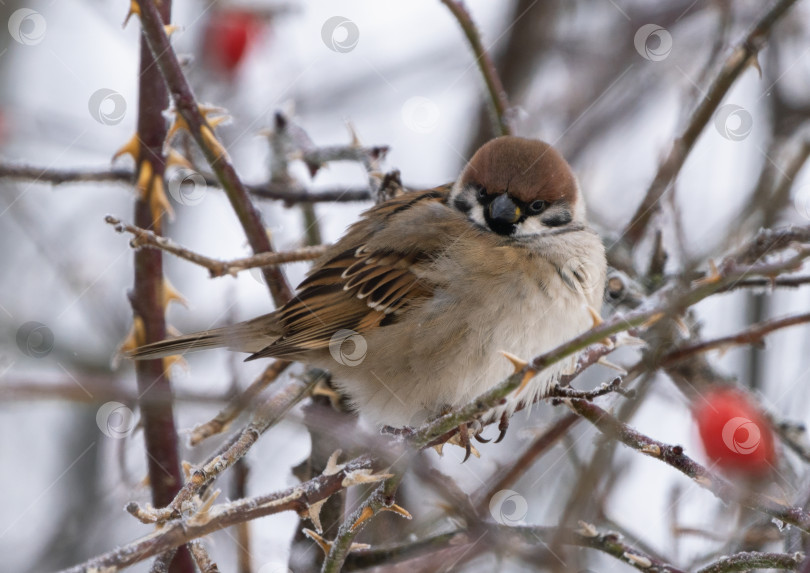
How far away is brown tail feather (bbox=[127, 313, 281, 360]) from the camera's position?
2666 millimetres

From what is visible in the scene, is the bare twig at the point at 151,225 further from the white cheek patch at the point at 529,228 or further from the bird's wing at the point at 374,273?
the white cheek patch at the point at 529,228

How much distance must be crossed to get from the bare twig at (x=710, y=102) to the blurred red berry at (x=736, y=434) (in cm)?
75

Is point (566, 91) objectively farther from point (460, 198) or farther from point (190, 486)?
point (190, 486)

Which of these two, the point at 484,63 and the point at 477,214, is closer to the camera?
the point at 484,63

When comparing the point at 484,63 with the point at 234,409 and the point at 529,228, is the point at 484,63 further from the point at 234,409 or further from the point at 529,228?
the point at 234,409

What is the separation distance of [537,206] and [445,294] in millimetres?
527

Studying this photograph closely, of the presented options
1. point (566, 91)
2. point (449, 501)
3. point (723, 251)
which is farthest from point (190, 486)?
point (566, 91)

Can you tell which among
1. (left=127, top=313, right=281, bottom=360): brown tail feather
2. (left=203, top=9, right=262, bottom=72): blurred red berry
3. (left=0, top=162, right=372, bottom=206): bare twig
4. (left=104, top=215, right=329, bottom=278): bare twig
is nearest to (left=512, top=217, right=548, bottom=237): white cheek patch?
(left=0, top=162, right=372, bottom=206): bare twig

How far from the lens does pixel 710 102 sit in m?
2.88

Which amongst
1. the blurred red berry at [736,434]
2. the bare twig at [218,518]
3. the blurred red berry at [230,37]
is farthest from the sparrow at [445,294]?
the blurred red berry at [230,37]

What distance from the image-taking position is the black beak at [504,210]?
3.09 m

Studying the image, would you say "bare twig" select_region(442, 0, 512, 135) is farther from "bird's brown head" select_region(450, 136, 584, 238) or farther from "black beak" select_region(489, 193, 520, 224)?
"black beak" select_region(489, 193, 520, 224)

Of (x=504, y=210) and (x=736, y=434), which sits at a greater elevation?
(x=504, y=210)

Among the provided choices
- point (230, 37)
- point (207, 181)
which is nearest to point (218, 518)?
point (207, 181)
